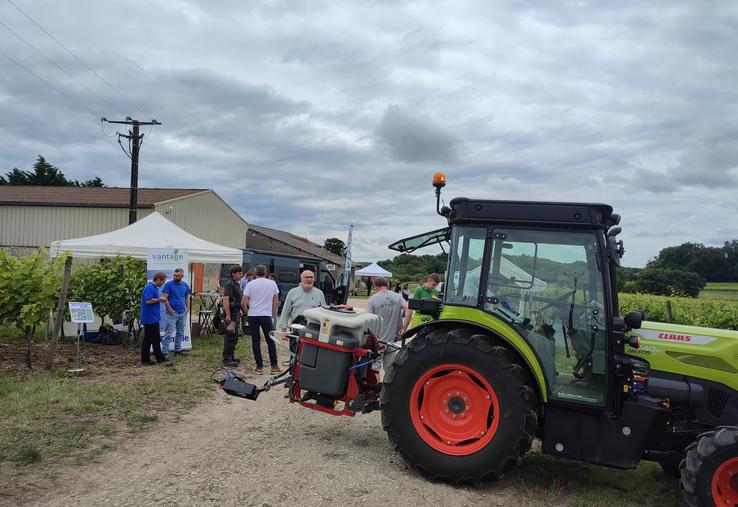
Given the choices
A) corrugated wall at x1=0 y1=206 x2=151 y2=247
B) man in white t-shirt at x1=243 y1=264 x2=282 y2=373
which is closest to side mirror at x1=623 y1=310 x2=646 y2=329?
man in white t-shirt at x1=243 y1=264 x2=282 y2=373

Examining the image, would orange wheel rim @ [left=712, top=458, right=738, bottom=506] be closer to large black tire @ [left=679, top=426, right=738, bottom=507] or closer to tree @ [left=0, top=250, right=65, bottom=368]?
large black tire @ [left=679, top=426, right=738, bottom=507]

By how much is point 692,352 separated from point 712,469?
988 millimetres

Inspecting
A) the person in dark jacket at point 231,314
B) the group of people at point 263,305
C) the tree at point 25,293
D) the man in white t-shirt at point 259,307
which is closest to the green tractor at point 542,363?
the group of people at point 263,305

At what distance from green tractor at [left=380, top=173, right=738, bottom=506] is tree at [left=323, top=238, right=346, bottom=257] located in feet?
196

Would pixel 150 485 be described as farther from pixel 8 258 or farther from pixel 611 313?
pixel 8 258

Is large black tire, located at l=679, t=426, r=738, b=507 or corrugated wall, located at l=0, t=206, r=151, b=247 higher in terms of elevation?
corrugated wall, located at l=0, t=206, r=151, b=247

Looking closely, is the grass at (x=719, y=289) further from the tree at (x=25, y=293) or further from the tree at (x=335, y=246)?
Result: the tree at (x=335, y=246)

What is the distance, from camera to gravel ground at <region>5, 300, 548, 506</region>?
3695mm

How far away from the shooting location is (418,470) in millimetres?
4199

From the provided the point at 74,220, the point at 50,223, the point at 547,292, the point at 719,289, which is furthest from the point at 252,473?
the point at 50,223

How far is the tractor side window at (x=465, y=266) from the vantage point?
4238 mm

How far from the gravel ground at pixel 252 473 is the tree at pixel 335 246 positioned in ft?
193

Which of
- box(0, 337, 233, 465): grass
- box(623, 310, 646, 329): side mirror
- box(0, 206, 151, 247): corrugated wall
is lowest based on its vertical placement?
box(0, 337, 233, 465): grass

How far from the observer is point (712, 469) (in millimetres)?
3307
